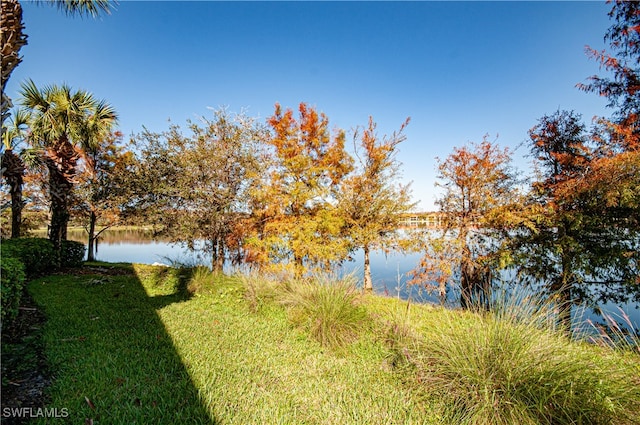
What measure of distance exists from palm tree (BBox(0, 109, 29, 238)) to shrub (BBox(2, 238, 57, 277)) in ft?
6.95

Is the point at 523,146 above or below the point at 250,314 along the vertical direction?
above

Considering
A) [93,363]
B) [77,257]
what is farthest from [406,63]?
[77,257]

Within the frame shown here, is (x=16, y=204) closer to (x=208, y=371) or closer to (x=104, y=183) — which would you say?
(x=104, y=183)

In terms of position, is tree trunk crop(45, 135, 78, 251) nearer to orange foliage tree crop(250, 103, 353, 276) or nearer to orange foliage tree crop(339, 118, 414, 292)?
orange foliage tree crop(250, 103, 353, 276)

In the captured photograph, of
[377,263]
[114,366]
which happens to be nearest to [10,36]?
[114,366]

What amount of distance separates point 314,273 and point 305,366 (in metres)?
2.57

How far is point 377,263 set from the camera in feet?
57.8

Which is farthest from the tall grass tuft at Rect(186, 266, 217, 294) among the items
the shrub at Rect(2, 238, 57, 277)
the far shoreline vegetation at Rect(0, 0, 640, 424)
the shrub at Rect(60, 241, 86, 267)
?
the shrub at Rect(60, 241, 86, 267)

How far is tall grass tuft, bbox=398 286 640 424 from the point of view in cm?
221

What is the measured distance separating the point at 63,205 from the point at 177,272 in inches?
206

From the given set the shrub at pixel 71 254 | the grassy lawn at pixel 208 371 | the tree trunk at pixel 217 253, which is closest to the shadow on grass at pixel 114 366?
the grassy lawn at pixel 208 371

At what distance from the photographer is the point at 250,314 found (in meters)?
5.70

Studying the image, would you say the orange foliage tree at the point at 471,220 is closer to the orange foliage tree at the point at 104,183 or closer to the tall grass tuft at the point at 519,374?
the tall grass tuft at the point at 519,374

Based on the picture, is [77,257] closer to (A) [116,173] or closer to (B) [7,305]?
(A) [116,173]
